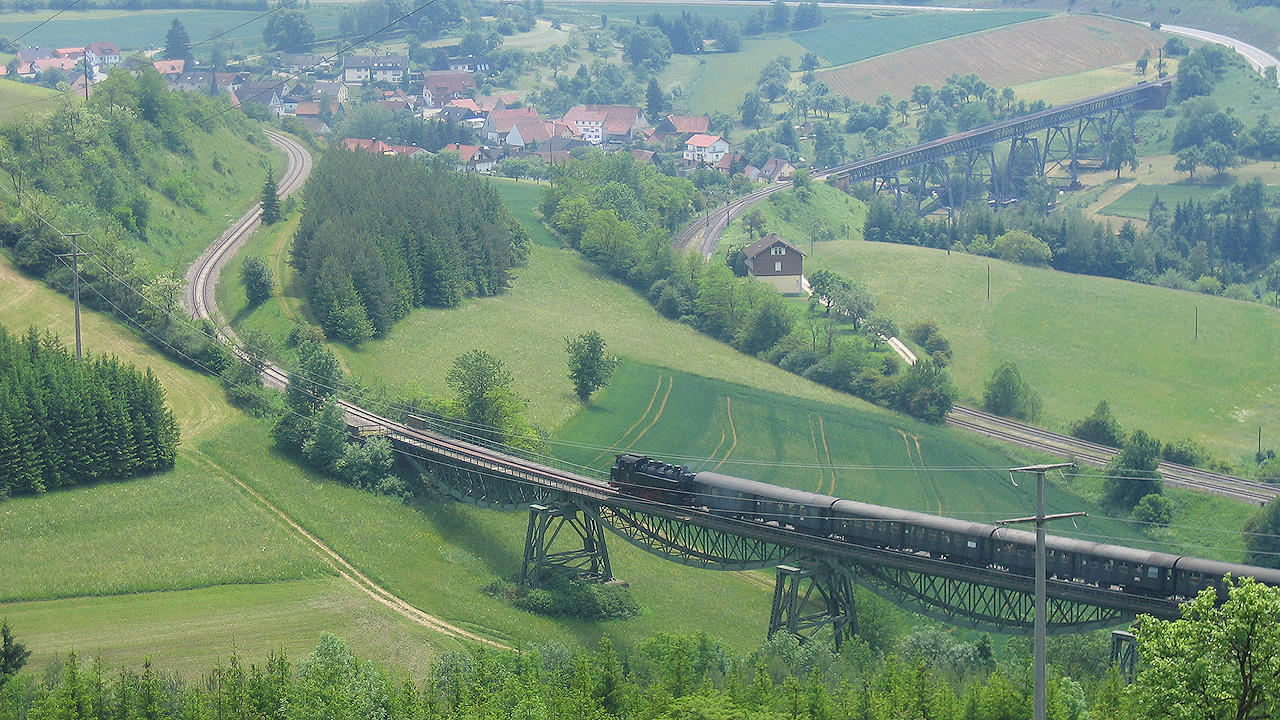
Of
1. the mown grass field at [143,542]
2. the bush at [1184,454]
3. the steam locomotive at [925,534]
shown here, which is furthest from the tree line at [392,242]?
the bush at [1184,454]

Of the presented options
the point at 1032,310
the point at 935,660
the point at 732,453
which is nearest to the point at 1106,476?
the point at 732,453

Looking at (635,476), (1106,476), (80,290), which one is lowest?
(1106,476)

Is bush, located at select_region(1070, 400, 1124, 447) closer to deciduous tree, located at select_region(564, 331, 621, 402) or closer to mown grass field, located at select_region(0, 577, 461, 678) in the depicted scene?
deciduous tree, located at select_region(564, 331, 621, 402)

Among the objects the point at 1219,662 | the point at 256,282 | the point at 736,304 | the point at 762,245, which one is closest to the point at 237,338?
the point at 256,282

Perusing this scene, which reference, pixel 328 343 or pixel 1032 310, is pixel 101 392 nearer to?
pixel 328 343

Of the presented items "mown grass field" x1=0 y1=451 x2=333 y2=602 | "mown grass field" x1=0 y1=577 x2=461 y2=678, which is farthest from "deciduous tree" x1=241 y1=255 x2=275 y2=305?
"mown grass field" x1=0 y1=577 x2=461 y2=678

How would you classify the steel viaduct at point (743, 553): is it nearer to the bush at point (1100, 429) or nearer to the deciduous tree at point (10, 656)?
the deciduous tree at point (10, 656)

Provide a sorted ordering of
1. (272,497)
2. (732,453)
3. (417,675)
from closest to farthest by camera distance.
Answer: (417,675) → (272,497) → (732,453)
